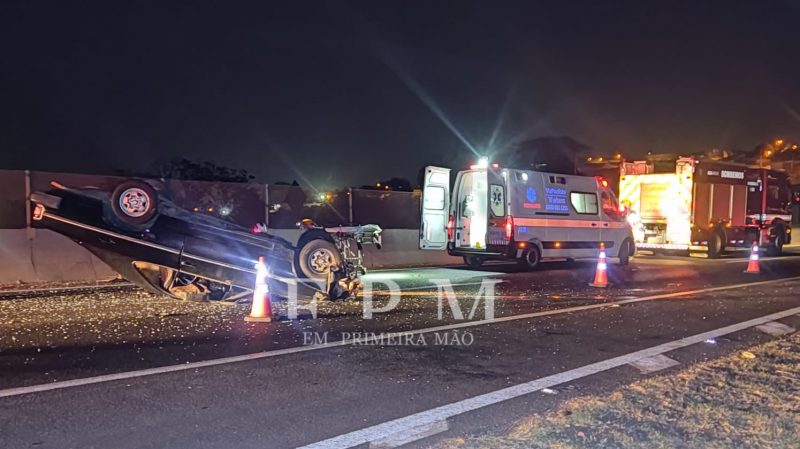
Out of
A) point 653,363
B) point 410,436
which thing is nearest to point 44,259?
point 410,436

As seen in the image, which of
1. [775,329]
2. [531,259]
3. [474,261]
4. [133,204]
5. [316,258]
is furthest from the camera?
[474,261]

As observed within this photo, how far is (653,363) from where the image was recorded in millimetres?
6160

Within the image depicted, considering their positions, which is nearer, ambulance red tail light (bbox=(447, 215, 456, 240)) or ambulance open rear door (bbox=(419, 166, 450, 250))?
ambulance open rear door (bbox=(419, 166, 450, 250))

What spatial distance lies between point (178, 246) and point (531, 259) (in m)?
8.81

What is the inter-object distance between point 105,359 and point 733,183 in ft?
68.0

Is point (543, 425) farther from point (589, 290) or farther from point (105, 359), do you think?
point (589, 290)

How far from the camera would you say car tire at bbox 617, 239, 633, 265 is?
1702cm

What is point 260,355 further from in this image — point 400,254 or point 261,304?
point 400,254

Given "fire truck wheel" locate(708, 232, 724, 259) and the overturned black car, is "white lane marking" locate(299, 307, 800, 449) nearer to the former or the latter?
the overturned black car

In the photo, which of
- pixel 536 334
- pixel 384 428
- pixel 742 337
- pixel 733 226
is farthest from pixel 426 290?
pixel 733 226

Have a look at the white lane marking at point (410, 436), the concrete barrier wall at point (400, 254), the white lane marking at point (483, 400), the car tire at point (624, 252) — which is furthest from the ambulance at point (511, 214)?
the white lane marking at point (410, 436)

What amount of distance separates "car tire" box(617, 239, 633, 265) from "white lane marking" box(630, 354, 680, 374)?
36.3ft

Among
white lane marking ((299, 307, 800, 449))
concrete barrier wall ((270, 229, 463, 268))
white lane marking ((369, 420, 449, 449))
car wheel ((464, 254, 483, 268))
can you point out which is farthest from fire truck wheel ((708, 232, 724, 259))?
white lane marking ((369, 420, 449, 449))

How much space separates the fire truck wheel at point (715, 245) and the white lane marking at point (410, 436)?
1846 cm
